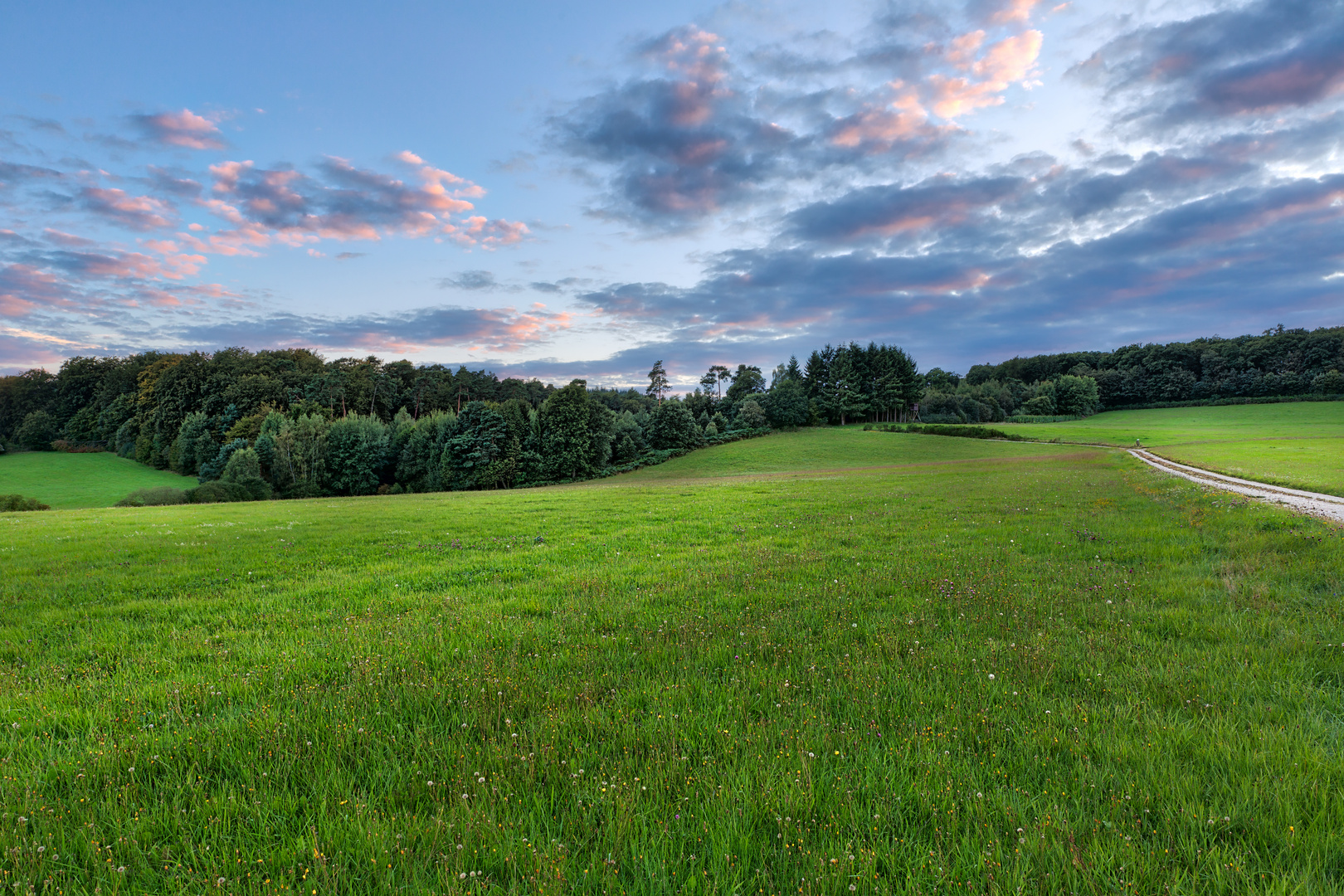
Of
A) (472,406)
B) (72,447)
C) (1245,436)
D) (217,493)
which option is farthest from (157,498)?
(1245,436)

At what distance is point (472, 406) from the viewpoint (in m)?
69.9

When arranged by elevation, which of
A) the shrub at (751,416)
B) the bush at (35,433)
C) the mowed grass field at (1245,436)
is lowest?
the mowed grass field at (1245,436)

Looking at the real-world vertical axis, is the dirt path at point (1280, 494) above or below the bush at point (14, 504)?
below

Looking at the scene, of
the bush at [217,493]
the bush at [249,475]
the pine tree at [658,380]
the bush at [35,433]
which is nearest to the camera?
the bush at [217,493]

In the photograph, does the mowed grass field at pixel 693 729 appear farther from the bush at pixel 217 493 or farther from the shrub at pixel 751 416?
the shrub at pixel 751 416

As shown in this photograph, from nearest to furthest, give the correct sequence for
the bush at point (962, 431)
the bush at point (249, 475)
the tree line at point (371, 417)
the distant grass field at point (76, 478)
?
the bush at point (249, 475)
the distant grass field at point (76, 478)
the tree line at point (371, 417)
the bush at point (962, 431)

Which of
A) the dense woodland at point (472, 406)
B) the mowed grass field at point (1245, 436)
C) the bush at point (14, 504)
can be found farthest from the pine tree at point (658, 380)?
the bush at point (14, 504)

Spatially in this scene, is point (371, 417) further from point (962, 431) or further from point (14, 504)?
point (962, 431)

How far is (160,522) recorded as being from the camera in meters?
20.4

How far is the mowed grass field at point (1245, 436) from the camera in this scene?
23188mm

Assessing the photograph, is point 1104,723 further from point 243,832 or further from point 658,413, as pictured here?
point 658,413

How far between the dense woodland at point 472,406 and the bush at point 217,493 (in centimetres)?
20

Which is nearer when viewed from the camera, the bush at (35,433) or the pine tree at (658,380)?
the bush at (35,433)

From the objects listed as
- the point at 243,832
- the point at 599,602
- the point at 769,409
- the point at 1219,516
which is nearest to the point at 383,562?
the point at 599,602
